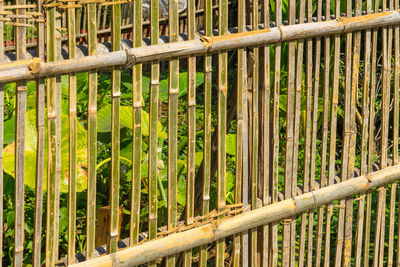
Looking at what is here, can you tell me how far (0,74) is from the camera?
171 cm

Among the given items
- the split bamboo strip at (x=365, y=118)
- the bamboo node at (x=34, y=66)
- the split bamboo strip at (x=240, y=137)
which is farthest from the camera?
the split bamboo strip at (x=365, y=118)

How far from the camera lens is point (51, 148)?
1.85 metres

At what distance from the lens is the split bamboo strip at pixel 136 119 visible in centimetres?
195

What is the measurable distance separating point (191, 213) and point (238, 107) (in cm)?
36

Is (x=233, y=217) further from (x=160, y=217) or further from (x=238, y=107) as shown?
(x=160, y=217)

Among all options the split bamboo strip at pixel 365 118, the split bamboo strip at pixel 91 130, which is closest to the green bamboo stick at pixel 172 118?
the split bamboo strip at pixel 91 130

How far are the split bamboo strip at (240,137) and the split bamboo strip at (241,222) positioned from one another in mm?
72

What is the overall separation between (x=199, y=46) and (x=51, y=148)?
1.72 feet

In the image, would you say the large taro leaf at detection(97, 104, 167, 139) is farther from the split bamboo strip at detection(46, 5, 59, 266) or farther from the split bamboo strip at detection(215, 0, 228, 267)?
the split bamboo strip at detection(46, 5, 59, 266)

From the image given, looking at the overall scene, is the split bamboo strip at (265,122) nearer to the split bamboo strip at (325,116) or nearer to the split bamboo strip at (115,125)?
the split bamboo strip at (325,116)

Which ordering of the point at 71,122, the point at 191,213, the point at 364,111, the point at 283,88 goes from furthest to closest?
the point at 283,88 < the point at 364,111 < the point at 191,213 < the point at 71,122

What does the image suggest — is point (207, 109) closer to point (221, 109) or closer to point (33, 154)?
point (221, 109)

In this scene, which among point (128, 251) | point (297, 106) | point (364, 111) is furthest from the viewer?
point (364, 111)

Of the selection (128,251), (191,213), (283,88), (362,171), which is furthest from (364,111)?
(283,88)
